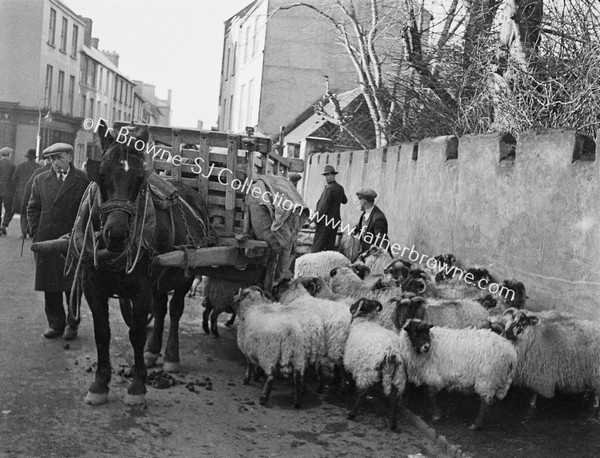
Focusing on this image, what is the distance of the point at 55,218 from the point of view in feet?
29.3

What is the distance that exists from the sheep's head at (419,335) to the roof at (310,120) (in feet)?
73.6

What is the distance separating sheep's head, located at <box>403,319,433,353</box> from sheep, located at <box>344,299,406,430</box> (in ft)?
0.48

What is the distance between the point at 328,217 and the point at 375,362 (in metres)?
6.84

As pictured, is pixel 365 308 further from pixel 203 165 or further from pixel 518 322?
pixel 203 165

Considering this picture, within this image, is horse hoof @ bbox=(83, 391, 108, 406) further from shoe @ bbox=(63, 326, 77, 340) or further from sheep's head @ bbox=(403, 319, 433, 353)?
sheep's head @ bbox=(403, 319, 433, 353)

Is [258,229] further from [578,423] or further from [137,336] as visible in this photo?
[578,423]

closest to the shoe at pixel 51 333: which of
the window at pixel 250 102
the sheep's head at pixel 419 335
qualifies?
the sheep's head at pixel 419 335

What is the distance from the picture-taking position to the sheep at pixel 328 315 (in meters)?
7.70

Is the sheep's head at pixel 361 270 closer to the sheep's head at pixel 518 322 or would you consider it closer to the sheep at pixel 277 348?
the sheep at pixel 277 348

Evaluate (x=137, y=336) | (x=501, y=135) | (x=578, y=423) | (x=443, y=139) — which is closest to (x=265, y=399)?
(x=137, y=336)

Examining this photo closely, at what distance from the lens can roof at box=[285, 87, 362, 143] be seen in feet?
98.7

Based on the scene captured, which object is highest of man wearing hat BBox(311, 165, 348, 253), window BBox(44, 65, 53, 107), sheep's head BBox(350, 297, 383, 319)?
window BBox(44, 65, 53, 107)

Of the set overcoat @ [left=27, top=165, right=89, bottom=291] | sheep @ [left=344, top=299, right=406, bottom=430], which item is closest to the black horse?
overcoat @ [left=27, top=165, right=89, bottom=291]

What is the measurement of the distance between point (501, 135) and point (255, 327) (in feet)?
16.0
